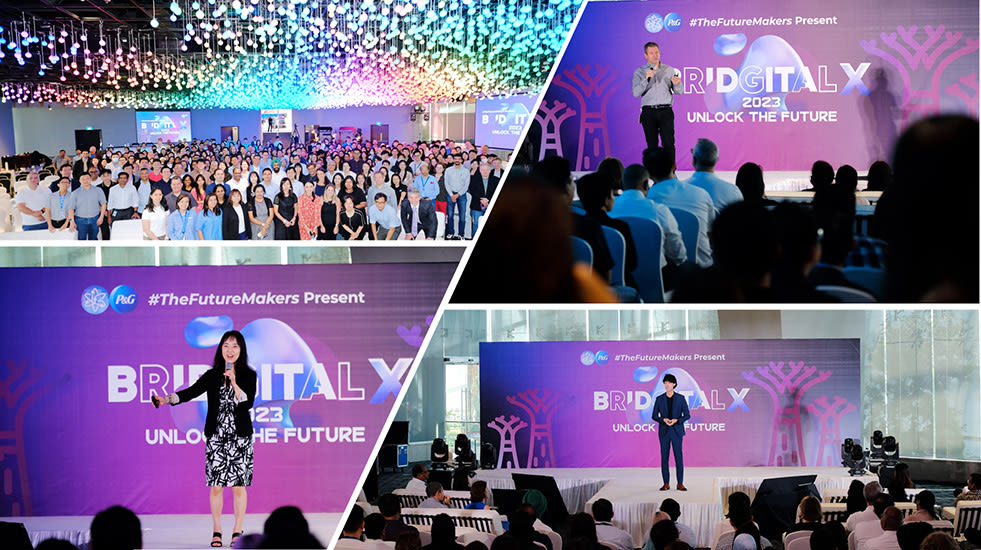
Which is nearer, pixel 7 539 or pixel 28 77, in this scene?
pixel 7 539

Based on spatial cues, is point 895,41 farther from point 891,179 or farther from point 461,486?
point 461,486

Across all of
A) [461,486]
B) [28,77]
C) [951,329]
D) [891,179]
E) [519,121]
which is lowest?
[461,486]

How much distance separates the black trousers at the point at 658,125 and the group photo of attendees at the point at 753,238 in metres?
0.21

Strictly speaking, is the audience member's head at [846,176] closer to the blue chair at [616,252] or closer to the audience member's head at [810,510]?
the blue chair at [616,252]

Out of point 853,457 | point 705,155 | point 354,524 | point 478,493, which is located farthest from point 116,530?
point 853,457

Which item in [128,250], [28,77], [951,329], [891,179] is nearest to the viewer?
[891,179]

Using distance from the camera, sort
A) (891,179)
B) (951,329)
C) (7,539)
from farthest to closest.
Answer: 1. (951,329)
2. (7,539)
3. (891,179)

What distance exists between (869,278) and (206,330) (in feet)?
10.9

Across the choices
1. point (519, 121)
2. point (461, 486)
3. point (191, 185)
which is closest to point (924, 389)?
point (461, 486)

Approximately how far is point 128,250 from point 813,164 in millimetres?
3942

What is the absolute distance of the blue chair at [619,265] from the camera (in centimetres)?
446

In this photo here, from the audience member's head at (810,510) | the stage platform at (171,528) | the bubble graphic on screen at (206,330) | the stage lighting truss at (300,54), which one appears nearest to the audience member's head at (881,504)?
the audience member's head at (810,510)

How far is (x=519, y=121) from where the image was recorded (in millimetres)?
25953

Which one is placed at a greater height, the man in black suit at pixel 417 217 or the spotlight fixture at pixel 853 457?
the man in black suit at pixel 417 217
